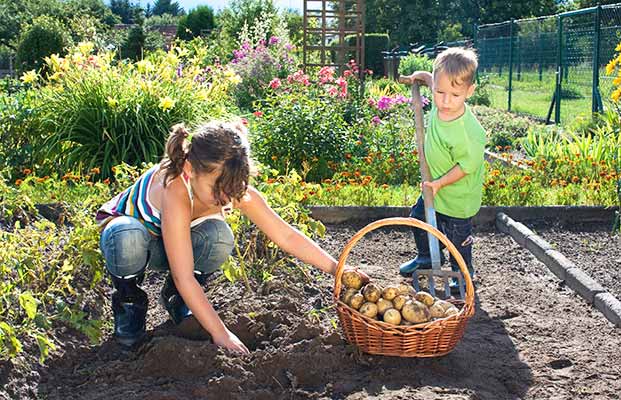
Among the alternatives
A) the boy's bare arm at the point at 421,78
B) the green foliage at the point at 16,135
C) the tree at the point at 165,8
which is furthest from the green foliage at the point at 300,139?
the tree at the point at 165,8

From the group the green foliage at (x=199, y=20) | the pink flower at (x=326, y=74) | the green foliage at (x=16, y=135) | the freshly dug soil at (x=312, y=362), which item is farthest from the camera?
the green foliage at (x=199, y=20)

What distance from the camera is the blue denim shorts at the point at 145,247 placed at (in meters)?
2.97

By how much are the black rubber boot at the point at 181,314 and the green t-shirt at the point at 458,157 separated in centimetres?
137

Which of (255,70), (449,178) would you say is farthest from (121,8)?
(449,178)

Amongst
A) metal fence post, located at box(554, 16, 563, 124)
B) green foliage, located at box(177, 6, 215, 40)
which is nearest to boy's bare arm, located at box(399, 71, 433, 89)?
metal fence post, located at box(554, 16, 563, 124)

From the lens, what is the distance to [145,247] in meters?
3.02

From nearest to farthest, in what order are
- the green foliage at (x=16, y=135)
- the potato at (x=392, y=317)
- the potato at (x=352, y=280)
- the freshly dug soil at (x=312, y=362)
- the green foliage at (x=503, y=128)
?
the freshly dug soil at (x=312, y=362), the potato at (x=392, y=317), the potato at (x=352, y=280), the green foliage at (x=16, y=135), the green foliage at (x=503, y=128)

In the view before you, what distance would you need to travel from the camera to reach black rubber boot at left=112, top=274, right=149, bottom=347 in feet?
9.96

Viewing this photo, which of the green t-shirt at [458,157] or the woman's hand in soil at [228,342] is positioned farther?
the green t-shirt at [458,157]

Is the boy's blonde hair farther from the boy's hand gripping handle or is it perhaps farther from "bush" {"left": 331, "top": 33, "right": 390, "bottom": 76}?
"bush" {"left": 331, "top": 33, "right": 390, "bottom": 76}

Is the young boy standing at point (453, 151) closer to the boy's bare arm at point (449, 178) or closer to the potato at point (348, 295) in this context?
the boy's bare arm at point (449, 178)

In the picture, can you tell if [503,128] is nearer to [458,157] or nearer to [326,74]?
[326,74]

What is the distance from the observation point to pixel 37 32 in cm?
1736

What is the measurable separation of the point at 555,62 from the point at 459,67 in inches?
417
